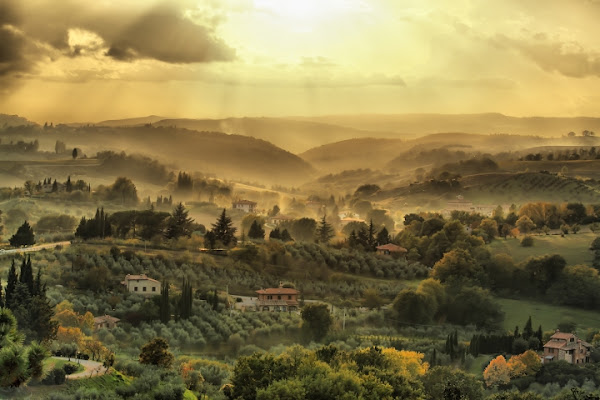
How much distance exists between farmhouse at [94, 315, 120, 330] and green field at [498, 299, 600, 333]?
16.7m

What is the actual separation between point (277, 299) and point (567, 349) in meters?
12.6

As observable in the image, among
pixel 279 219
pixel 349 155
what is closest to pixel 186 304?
pixel 279 219

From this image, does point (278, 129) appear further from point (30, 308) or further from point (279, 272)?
point (30, 308)

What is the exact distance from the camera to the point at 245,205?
244 ft

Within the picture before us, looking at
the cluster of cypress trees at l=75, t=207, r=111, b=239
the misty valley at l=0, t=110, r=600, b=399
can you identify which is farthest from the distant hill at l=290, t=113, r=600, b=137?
the cluster of cypress trees at l=75, t=207, r=111, b=239

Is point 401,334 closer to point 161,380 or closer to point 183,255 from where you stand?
point 183,255

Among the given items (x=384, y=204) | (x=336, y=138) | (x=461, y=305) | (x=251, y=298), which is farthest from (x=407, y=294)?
(x=336, y=138)

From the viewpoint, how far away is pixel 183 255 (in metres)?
48.5

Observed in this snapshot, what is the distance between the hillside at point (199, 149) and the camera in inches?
3219

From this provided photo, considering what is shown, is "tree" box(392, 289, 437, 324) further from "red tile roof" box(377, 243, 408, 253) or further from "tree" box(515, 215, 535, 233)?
"tree" box(515, 215, 535, 233)

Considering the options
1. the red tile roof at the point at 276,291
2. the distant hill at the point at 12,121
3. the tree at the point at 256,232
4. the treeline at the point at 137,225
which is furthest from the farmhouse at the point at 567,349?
the distant hill at the point at 12,121

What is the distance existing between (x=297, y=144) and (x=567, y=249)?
1584 inches

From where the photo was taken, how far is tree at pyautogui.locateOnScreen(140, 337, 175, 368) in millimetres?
28375

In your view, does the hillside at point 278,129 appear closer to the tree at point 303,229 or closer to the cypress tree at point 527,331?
the tree at point 303,229
